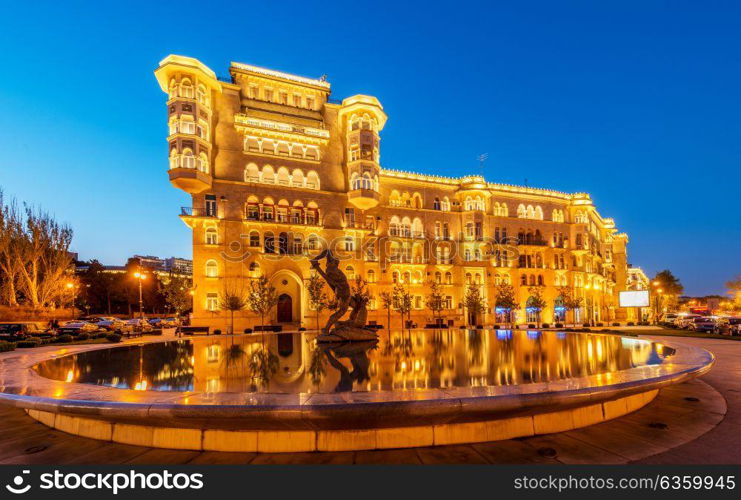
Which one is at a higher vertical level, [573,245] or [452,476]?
[573,245]

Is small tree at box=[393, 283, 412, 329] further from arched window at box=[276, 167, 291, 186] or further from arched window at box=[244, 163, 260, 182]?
arched window at box=[244, 163, 260, 182]

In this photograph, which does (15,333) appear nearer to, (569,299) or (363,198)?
(363,198)

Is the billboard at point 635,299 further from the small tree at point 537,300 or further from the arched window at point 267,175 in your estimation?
the arched window at point 267,175

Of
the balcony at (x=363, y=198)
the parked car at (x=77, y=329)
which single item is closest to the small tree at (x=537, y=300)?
the balcony at (x=363, y=198)

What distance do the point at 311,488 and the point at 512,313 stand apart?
50.3 meters

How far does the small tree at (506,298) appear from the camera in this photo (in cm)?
4562

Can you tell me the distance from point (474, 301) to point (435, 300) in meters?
4.94

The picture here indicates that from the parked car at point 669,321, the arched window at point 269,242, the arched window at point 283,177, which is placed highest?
the arched window at point 283,177

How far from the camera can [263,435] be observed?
16.1ft

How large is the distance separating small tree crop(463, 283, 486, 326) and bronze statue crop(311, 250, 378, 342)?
29306mm

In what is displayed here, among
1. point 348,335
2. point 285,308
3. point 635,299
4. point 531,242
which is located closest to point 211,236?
point 285,308

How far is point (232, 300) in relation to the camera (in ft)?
105

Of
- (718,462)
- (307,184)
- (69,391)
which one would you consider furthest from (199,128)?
(718,462)

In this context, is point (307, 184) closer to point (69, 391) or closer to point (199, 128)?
point (199, 128)
